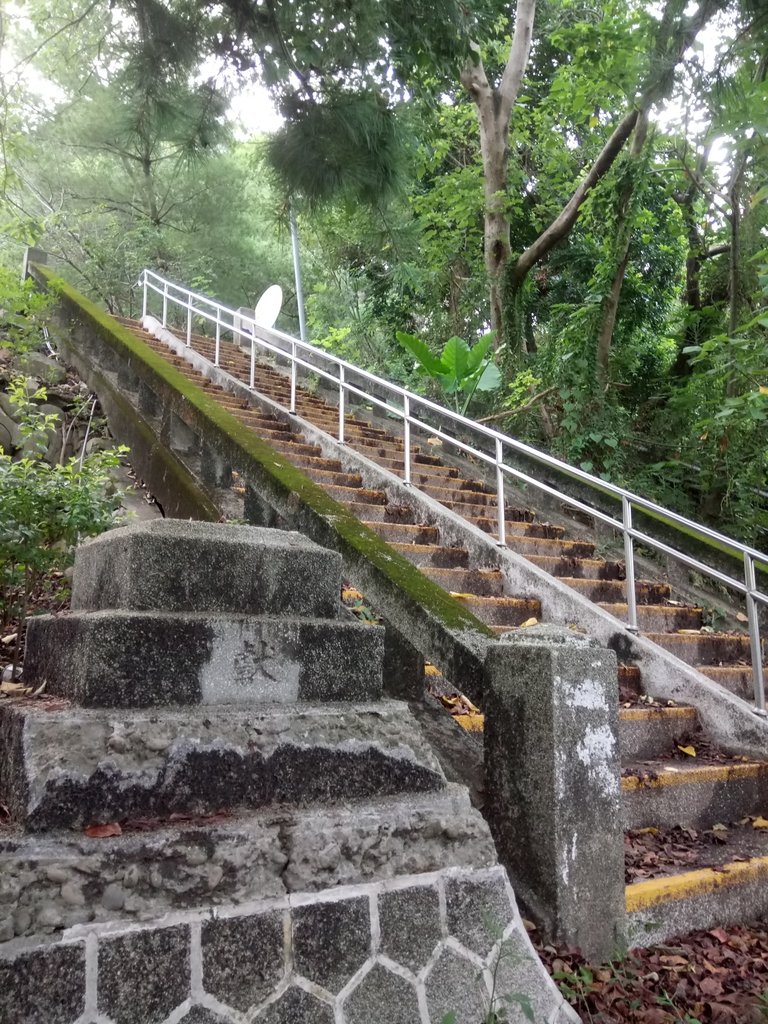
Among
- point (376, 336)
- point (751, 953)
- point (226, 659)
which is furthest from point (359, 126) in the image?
point (376, 336)

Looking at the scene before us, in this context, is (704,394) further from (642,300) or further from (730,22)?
(730,22)

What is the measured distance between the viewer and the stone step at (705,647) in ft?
14.2

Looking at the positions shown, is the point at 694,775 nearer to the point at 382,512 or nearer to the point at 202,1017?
the point at 202,1017

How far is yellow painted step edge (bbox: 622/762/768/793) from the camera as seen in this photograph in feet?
9.78

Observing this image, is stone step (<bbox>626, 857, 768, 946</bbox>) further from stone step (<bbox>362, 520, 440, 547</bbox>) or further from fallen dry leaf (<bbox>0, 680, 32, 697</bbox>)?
stone step (<bbox>362, 520, 440, 547</bbox>)

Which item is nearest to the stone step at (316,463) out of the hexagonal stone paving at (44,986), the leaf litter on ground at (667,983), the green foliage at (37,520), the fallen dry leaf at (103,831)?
the green foliage at (37,520)

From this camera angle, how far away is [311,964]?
1631 mm

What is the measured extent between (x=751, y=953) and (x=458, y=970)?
1.33m

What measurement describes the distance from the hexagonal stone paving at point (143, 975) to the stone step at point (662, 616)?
3581 millimetres

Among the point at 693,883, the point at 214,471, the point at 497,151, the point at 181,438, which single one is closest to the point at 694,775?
the point at 693,883

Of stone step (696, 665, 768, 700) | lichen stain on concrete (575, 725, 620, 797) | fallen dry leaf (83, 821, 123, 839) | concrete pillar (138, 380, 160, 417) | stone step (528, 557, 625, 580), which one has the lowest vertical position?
fallen dry leaf (83, 821, 123, 839)

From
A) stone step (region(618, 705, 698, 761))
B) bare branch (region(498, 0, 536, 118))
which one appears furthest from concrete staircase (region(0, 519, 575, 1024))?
bare branch (region(498, 0, 536, 118))

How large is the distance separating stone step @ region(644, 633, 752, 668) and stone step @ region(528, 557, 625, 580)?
0.89 meters

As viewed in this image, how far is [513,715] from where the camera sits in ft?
7.62
